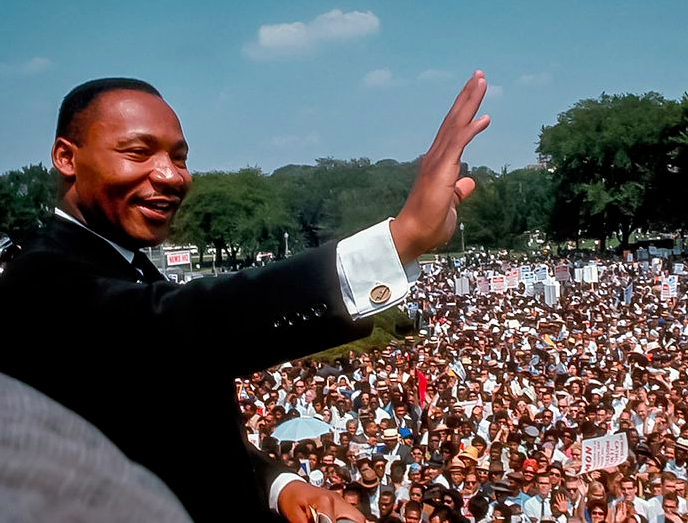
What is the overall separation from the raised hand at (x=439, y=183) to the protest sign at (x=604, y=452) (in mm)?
6238

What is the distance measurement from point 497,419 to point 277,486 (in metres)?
7.23

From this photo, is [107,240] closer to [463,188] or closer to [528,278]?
[463,188]

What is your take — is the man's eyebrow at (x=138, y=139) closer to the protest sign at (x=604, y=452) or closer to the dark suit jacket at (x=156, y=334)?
the dark suit jacket at (x=156, y=334)

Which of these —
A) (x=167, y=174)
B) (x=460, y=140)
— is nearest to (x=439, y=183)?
(x=460, y=140)

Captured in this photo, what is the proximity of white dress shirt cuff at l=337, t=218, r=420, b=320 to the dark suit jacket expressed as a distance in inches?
0.7

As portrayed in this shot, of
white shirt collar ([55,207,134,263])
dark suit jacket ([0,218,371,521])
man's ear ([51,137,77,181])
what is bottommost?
dark suit jacket ([0,218,371,521])

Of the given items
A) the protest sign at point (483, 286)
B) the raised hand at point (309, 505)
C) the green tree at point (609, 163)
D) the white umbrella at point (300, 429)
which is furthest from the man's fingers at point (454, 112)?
the green tree at point (609, 163)

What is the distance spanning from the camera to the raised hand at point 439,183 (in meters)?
1.21

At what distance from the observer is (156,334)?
48.4 inches

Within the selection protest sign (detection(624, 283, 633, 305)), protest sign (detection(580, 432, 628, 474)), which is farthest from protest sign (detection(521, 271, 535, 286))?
protest sign (detection(580, 432, 628, 474))

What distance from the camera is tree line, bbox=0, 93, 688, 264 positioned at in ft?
169

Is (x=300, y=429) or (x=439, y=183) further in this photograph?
(x=300, y=429)

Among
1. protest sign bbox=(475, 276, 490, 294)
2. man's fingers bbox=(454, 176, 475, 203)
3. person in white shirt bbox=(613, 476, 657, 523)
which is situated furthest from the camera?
protest sign bbox=(475, 276, 490, 294)

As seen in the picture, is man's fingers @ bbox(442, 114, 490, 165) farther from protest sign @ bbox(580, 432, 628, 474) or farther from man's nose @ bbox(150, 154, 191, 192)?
protest sign @ bbox(580, 432, 628, 474)
